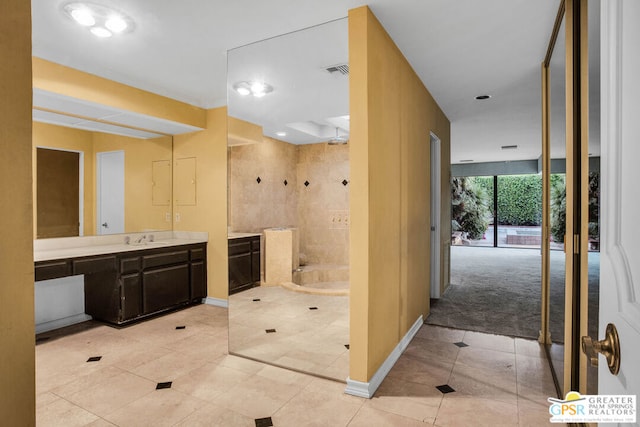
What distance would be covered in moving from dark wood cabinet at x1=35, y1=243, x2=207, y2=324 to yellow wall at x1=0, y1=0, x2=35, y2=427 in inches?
104

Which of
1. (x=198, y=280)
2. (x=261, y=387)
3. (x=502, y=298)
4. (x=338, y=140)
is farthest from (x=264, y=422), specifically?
(x=502, y=298)

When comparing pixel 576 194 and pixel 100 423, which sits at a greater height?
pixel 576 194

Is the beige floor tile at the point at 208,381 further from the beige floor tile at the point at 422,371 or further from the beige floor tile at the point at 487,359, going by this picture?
the beige floor tile at the point at 487,359

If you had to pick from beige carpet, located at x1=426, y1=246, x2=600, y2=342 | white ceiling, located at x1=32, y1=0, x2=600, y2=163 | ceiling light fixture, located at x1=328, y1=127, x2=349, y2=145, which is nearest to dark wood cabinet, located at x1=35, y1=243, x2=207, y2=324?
white ceiling, located at x1=32, y1=0, x2=600, y2=163

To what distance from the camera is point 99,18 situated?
262 centimetres

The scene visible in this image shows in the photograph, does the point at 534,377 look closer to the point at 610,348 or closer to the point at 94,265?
the point at 610,348

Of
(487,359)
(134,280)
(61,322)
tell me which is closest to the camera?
(487,359)

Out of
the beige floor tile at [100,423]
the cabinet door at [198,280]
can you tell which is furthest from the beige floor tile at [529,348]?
the cabinet door at [198,280]

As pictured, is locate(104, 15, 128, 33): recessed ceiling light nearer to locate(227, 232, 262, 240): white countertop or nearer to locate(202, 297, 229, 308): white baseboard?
locate(227, 232, 262, 240): white countertop

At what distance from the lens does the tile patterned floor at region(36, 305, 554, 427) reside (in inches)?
87.7

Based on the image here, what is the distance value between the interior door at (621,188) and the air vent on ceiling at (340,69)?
2044mm

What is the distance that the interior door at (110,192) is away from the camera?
13.9 ft

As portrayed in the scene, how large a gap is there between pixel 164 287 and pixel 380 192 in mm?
3175

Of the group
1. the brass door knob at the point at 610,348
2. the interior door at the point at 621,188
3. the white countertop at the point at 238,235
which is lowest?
the brass door knob at the point at 610,348
